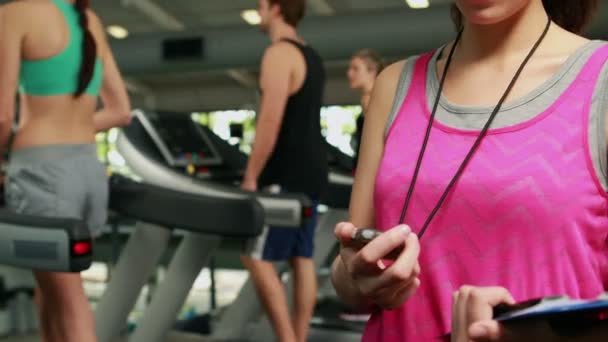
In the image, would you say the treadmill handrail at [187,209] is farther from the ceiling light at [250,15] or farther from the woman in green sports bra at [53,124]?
the ceiling light at [250,15]

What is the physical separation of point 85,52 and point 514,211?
5.04ft

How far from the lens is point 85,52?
6.55 ft

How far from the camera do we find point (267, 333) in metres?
3.55

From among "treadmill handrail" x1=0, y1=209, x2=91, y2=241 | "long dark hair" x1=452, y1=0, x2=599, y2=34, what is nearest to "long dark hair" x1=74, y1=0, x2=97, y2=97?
"treadmill handrail" x1=0, y1=209, x2=91, y2=241

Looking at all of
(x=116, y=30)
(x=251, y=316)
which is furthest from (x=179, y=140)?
(x=116, y=30)

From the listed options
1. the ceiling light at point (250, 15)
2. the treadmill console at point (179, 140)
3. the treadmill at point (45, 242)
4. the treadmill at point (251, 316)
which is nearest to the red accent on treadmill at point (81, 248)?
the treadmill at point (45, 242)

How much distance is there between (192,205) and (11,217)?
0.58 m

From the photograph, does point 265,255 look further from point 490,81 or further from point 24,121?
point 490,81

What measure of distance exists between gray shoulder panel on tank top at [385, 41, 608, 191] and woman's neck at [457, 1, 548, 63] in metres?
0.06

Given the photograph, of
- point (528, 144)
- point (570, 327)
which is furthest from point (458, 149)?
point (570, 327)

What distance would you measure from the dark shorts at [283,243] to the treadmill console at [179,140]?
65 centimetres

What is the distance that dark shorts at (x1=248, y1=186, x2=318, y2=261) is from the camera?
9.24 feet

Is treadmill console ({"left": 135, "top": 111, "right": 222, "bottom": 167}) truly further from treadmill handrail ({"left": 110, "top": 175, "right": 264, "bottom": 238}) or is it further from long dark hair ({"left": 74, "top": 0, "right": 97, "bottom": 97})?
long dark hair ({"left": 74, "top": 0, "right": 97, "bottom": 97})

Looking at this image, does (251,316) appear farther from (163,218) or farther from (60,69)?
(60,69)
